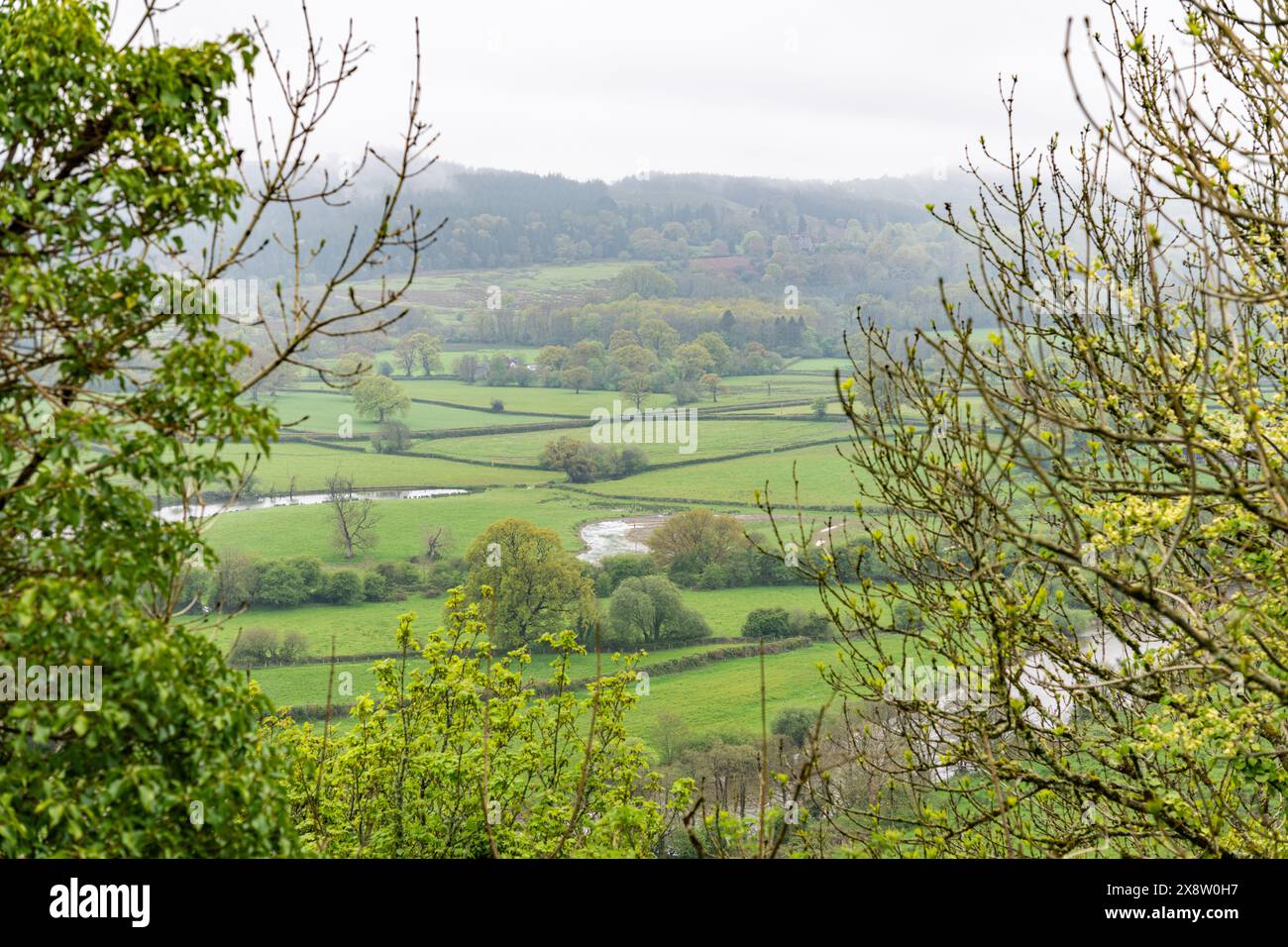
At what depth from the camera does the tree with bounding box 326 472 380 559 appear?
6475 centimetres

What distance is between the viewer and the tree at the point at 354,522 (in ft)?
212

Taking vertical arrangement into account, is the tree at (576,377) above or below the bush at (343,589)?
above

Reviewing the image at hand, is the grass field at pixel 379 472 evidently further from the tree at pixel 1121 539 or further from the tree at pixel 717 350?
the tree at pixel 1121 539

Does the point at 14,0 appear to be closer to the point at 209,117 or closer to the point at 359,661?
the point at 209,117

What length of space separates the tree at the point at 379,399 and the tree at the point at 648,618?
39109 millimetres

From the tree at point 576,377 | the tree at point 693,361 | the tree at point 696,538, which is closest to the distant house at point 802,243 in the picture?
the tree at point 693,361

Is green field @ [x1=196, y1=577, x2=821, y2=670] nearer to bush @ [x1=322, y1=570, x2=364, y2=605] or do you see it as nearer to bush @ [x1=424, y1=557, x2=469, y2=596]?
bush @ [x1=322, y1=570, x2=364, y2=605]

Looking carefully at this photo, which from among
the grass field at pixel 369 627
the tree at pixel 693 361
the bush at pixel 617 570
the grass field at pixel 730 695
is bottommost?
the grass field at pixel 730 695

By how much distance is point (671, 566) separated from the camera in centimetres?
5738

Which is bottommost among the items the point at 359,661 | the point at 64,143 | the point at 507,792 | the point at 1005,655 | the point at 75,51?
the point at 359,661

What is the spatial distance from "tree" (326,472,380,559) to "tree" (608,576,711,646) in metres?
21.6

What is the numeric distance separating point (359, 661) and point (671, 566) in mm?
18189

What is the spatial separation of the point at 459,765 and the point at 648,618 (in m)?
39.9

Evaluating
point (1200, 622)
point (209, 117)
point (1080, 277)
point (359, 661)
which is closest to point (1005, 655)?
point (1200, 622)
